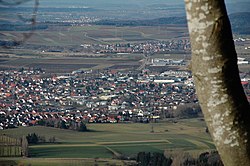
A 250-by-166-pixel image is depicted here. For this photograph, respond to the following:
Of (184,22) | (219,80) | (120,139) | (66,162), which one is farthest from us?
(184,22)

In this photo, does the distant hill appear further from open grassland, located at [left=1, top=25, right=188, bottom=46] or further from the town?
the town

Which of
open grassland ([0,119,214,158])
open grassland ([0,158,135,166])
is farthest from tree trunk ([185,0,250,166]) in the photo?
open grassland ([0,119,214,158])

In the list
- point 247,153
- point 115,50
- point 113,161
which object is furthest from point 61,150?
point 115,50

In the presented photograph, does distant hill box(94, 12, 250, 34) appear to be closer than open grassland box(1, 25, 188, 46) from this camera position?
Yes

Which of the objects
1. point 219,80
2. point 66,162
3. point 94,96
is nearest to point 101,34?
point 94,96

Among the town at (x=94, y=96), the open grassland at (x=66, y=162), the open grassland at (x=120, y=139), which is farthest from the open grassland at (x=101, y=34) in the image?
the open grassland at (x=66, y=162)

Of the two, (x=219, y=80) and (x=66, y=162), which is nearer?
(x=219, y=80)

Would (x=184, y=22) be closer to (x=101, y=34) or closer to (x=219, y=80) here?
(x=101, y=34)
